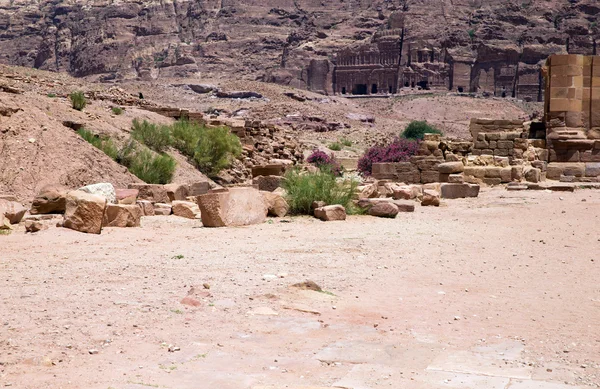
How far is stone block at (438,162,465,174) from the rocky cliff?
82073 mm

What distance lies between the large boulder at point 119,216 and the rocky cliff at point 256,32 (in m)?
91.3

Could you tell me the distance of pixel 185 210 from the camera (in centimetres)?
1150

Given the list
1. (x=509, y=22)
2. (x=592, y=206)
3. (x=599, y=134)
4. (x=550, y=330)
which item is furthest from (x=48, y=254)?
(x=509, y=22)

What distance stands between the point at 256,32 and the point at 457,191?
111 metres

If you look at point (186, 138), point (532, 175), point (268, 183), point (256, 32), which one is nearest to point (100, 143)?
point (268, 183)

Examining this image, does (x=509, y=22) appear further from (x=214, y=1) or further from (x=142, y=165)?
(x=142, y=165)

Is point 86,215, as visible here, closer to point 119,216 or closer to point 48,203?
point 119,216

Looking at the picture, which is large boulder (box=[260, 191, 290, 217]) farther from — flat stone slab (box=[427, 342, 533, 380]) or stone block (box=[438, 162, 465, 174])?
stone block (box=[438, 162, 465, 174])

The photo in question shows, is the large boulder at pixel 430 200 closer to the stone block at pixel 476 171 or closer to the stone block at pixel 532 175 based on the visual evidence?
the stone block at pixel 476 171

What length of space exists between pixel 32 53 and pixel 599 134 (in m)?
128

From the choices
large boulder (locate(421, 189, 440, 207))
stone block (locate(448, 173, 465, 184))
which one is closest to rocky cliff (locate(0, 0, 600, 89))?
stone block (locate(448, 173, 465, 184))

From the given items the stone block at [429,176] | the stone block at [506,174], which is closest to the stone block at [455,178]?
the stone block at [506,174]

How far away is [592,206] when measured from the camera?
13.4 metres

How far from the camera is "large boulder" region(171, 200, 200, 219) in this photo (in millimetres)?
11406
